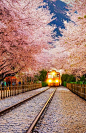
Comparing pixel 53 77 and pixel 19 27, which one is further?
pixel 53 77

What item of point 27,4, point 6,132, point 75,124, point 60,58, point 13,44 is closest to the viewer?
point 6,132

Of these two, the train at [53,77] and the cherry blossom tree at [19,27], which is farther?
the train at [53,77]

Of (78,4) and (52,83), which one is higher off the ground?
(78,4)

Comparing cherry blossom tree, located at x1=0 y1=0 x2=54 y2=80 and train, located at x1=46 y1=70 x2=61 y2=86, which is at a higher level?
cherry blossom tree, located at x1=0 y1=0 x2=54 y2=80

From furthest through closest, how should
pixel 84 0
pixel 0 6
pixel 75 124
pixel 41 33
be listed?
pixel 41 33 → pixel 84 0 → pixel 0 6 → pixel 75 124

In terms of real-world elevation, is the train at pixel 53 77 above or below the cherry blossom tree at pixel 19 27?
below

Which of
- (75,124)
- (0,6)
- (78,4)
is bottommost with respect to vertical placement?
(75,124)

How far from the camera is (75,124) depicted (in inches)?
263

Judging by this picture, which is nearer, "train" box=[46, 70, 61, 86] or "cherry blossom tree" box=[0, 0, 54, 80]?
"cherry blossom tree" box=[0, 0, 54, 80]

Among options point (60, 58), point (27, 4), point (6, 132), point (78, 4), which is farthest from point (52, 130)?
point (60, 58)

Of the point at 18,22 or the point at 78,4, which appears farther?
the point at 78,4

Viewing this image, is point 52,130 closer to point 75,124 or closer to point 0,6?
point 75,124

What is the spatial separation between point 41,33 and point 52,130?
42.6 feet

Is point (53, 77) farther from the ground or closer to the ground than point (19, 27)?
closer to the ground
